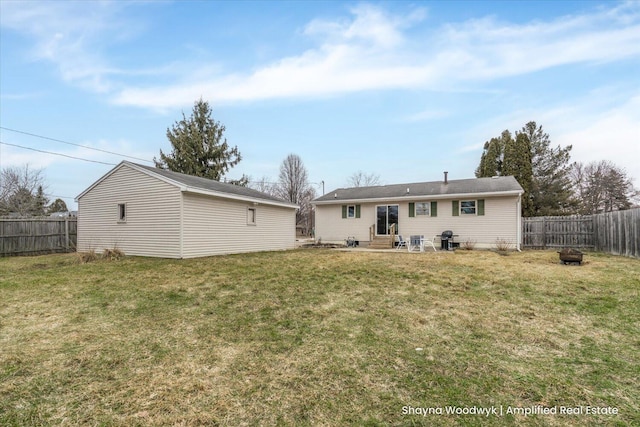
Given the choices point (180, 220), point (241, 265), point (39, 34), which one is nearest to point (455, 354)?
point (241, 265)

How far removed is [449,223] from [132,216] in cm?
1476

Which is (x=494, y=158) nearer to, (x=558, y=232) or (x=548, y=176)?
(x=548, y=176)

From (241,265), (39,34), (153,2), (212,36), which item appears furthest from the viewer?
(212,36)

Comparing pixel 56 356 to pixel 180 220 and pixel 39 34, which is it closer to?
pixel 180 220

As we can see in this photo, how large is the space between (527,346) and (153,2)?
45.7ft

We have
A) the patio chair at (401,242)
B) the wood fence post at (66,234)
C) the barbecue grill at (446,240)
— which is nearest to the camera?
the wood fence post at (66,234)

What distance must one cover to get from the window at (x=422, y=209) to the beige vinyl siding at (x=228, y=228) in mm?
7217

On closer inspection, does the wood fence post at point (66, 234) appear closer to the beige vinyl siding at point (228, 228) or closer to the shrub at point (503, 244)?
the beige vinyl siding at point (228, 228)

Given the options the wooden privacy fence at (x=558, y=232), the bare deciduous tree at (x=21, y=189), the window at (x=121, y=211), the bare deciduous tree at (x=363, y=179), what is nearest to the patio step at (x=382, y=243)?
the wooden privacy fence at (x=558, y=232)

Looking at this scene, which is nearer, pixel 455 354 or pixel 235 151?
pixel 455 354

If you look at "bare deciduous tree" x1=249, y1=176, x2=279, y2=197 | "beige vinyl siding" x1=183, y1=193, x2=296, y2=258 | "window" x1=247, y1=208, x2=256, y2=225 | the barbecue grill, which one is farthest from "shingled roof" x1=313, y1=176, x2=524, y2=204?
"bare deciduous tree" x1=249, y1=176, x2=279, y2=197

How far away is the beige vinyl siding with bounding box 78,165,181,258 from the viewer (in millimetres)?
11258

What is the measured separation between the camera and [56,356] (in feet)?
11.0

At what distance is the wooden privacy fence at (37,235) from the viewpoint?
41.2ft
